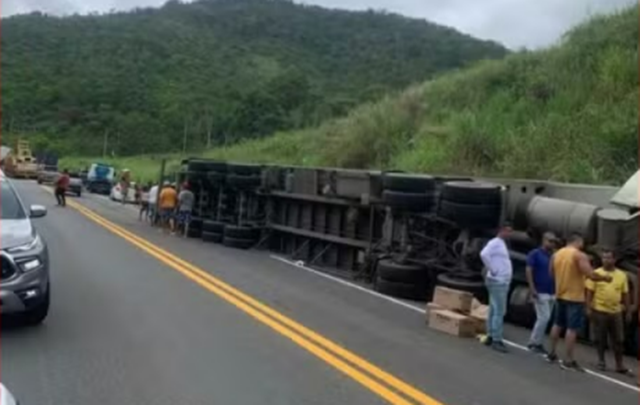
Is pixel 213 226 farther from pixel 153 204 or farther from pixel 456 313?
pixel 456 313

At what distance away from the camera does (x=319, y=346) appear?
→ 9727mm

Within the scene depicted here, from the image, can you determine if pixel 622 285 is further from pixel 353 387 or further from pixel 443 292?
→ pixel 353 387

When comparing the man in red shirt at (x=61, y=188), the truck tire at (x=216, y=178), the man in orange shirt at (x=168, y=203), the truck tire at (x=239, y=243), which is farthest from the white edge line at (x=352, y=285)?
the man in red shirt at (x=61, y=188)

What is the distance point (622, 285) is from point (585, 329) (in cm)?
156

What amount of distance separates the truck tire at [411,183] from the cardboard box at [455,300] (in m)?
3.39

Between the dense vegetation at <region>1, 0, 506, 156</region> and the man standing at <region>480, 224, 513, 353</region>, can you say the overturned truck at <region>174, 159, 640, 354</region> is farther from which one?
the dense vegetation at <region>1, 0, 506, 156</region>

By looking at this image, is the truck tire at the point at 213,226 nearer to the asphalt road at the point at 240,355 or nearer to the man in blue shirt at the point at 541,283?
the asphalt road at the point at 240,355

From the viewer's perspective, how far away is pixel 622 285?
34.7ft

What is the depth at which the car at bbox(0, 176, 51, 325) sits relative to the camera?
925 centimetres

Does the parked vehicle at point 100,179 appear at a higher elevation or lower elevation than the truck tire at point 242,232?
lower

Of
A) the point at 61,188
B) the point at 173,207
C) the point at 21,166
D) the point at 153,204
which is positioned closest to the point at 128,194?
the point at 61,188

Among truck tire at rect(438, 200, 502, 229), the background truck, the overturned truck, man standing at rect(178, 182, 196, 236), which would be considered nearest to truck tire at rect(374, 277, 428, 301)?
the overturned truck

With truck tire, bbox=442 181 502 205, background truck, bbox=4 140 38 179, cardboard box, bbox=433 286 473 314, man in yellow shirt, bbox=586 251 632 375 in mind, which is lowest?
background truck, bbox=4 140 38 179

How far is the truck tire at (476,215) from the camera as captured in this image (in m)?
14.0
